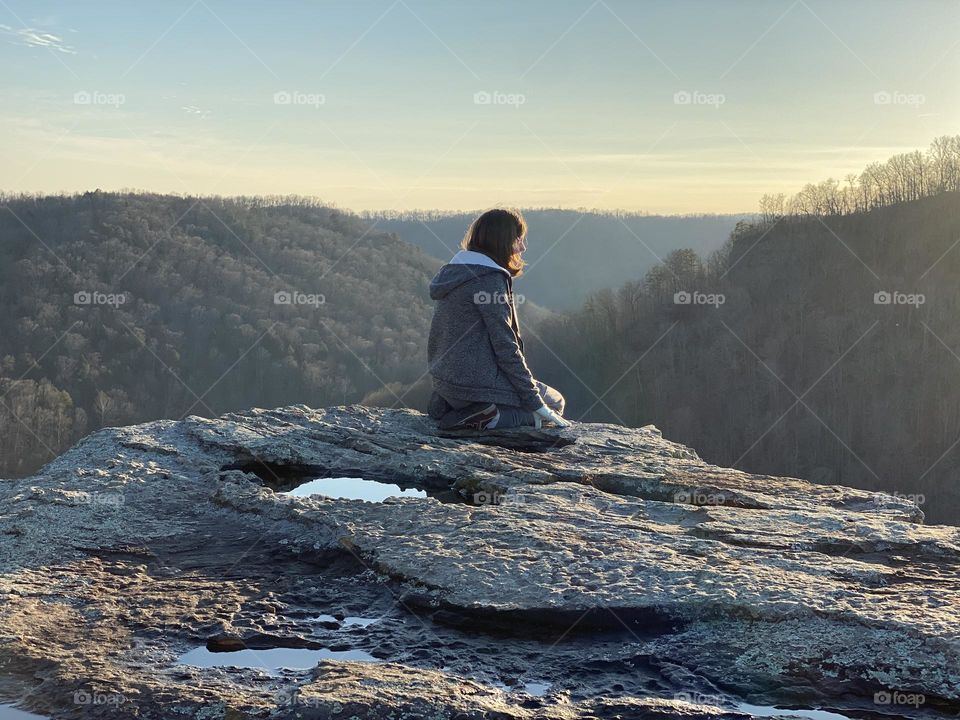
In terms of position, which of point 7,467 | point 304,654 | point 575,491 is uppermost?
point 575,491

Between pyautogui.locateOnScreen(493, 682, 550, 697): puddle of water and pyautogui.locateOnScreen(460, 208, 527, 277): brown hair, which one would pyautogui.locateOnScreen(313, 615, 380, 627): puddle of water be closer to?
pyautogui.locateOnScreen(493, 682, 550, 697): puddle of water

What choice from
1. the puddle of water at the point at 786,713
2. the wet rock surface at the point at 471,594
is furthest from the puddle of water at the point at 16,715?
the puddle of water at the point at 786,713

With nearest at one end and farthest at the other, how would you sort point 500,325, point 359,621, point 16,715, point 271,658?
1. point 16,715
2. point 271,658
3. point 359,621
4. point 500,325

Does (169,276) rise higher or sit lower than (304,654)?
higher

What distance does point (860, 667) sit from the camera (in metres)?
2.44

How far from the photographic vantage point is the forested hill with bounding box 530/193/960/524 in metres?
46.5

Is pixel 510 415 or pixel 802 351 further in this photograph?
pixel 802 351

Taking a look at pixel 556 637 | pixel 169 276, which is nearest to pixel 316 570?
pixel 556 637

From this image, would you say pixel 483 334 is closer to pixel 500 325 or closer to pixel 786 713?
pixel 500 325

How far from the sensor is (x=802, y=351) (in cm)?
5159

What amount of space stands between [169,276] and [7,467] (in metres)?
24.6

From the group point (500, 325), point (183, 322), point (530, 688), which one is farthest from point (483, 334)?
point (183, 322)

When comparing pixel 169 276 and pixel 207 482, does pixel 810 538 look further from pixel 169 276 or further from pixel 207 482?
pixel 169 276

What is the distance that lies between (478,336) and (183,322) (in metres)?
70.8
